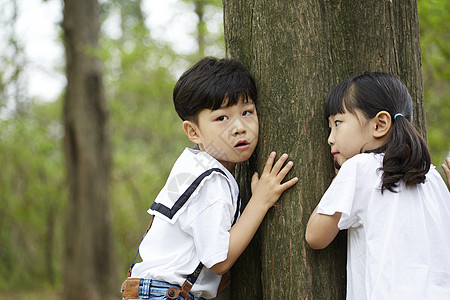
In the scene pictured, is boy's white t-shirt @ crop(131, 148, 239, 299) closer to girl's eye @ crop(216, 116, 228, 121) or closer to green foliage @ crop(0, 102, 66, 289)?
girl's eye @ crop(216, 116, 228, 121)

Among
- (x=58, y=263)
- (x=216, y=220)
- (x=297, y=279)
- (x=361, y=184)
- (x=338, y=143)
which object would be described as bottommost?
(x=58, y=263)

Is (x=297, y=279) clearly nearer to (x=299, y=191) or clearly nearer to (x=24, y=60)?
(x=299, y=191)

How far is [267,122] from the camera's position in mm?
2459

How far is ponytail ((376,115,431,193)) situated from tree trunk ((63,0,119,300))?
7312 millimetres

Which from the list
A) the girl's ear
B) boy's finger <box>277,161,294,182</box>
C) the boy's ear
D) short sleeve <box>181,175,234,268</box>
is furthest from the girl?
the boy's ear

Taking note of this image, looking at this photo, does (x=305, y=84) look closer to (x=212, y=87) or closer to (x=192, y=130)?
(x=212, y=87)

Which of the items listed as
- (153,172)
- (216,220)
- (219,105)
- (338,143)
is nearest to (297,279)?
(216,220)

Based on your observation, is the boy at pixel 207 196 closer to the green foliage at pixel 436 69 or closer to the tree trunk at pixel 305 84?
the tree trunk at pixel 305 84

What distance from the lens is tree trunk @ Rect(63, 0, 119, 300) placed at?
8.78m

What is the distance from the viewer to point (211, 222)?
7.32ft

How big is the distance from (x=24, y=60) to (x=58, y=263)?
17.2 feet

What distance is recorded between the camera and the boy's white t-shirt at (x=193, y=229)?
2229mm

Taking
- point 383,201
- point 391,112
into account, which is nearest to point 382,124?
point 391,112

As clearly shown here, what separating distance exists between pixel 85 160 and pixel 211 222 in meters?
6.96
